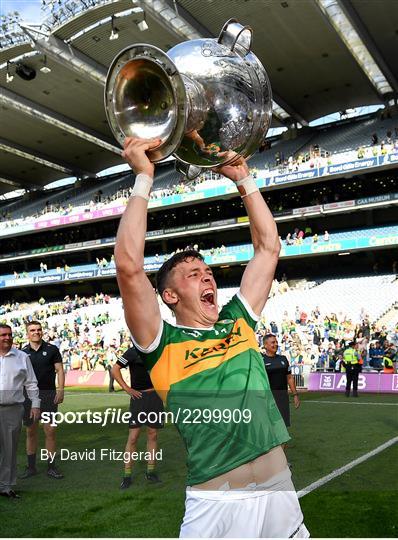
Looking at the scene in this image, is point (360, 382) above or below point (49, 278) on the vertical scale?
below

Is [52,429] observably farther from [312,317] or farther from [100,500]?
[312,317]

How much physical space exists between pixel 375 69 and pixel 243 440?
106 ft

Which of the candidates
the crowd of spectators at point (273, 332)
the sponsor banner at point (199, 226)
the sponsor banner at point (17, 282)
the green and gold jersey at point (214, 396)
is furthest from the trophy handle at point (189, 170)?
the sponsor banner at point (17, 282)

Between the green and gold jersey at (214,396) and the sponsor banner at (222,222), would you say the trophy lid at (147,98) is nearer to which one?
the green and gold jersey at (214,396)

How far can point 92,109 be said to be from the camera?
116ft

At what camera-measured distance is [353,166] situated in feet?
103

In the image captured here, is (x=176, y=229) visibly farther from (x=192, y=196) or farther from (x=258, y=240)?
(x=258, y=240)

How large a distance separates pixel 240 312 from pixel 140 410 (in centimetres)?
484

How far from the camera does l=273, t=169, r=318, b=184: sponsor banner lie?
33.0 metres

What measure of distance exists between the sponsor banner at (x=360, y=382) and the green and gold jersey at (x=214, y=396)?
15313mm

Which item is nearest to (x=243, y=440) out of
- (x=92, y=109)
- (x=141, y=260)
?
(x=141, y=260)

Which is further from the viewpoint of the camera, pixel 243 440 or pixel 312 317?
pixel 312 317

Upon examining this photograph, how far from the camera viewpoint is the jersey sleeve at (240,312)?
2492 mm

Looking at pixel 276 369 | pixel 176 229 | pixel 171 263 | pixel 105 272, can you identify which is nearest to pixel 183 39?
pixel 176 229
